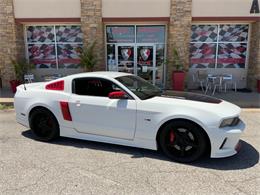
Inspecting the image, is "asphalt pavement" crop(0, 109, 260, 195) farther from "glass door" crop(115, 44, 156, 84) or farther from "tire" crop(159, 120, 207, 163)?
"glass door" crop(115, 44, 156, 84)

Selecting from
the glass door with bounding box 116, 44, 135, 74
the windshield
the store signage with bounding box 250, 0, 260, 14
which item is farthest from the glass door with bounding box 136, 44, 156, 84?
the windshield

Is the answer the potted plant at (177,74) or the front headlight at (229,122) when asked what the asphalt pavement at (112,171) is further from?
the potted plant at (177,74)

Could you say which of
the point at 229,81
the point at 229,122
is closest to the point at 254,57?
the point at 229,81

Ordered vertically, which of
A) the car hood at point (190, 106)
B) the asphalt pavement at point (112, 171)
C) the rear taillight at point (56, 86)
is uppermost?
the rear taillight at point (56, 86)

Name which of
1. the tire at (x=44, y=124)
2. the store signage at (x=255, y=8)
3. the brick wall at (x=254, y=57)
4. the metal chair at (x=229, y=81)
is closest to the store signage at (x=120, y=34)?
the metal chair at (x=229, y=81)

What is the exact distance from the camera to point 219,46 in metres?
11.9

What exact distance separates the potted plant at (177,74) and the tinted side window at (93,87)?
662 cm

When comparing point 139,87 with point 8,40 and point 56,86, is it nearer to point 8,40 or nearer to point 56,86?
point 56,86

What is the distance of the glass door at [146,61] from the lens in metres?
11.9

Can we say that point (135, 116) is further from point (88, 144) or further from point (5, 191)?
point (5, 191)

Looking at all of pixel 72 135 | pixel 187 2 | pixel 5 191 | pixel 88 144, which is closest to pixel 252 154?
pixel 88 144

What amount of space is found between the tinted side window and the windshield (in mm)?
245

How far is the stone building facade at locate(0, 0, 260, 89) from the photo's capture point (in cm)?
1067

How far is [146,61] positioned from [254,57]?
A: 5.15 meters
